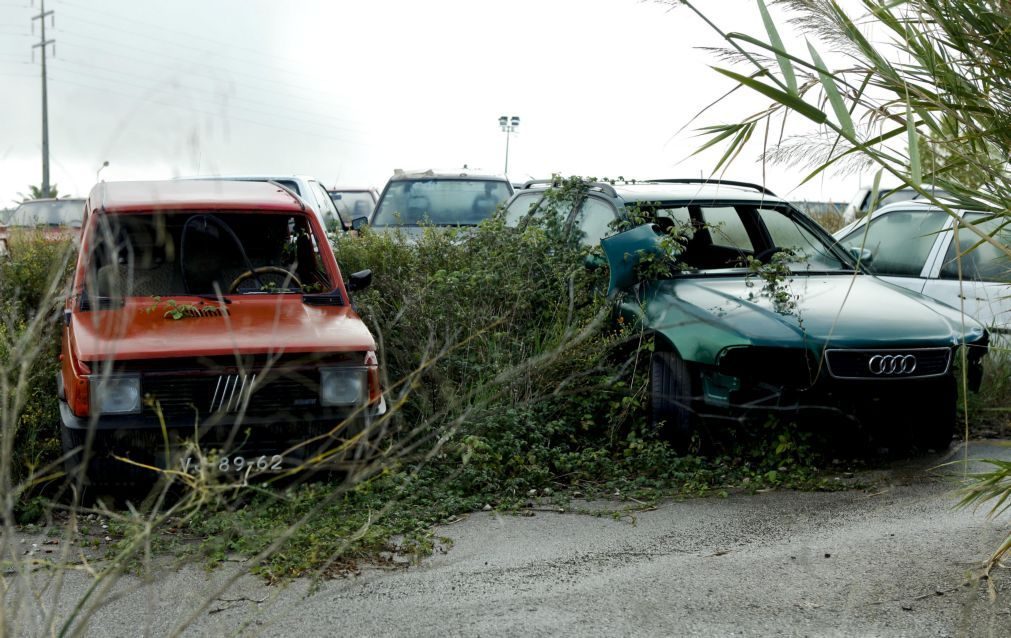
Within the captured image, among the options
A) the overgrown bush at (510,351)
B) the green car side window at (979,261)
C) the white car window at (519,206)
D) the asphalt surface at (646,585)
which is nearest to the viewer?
the asphalt surface at (646,585)

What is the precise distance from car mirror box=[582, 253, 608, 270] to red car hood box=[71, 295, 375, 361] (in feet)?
6.51

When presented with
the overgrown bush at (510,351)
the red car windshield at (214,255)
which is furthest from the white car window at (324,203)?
the red car windshield at (214,255)

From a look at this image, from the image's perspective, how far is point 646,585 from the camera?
456 cm

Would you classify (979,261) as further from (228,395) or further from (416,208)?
(416,208)

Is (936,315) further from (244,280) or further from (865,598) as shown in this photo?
(244,280)

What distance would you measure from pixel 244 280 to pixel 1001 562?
451 centimetres

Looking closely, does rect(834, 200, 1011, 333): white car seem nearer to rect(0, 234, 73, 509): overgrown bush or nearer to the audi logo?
the audi logo

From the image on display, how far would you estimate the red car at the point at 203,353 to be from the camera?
536 centimetres

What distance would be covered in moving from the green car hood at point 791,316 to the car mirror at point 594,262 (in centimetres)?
51

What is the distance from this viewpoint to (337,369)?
5.62 m

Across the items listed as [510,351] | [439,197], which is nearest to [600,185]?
[510,351]

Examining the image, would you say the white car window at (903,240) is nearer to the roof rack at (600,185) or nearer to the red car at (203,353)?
the roof rack at (600,185)

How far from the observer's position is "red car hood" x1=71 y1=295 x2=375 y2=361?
541cm

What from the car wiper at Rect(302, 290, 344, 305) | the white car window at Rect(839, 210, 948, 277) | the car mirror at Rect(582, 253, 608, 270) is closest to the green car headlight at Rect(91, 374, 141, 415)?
the car wiper at Rect(302, 290, 344, 305)
